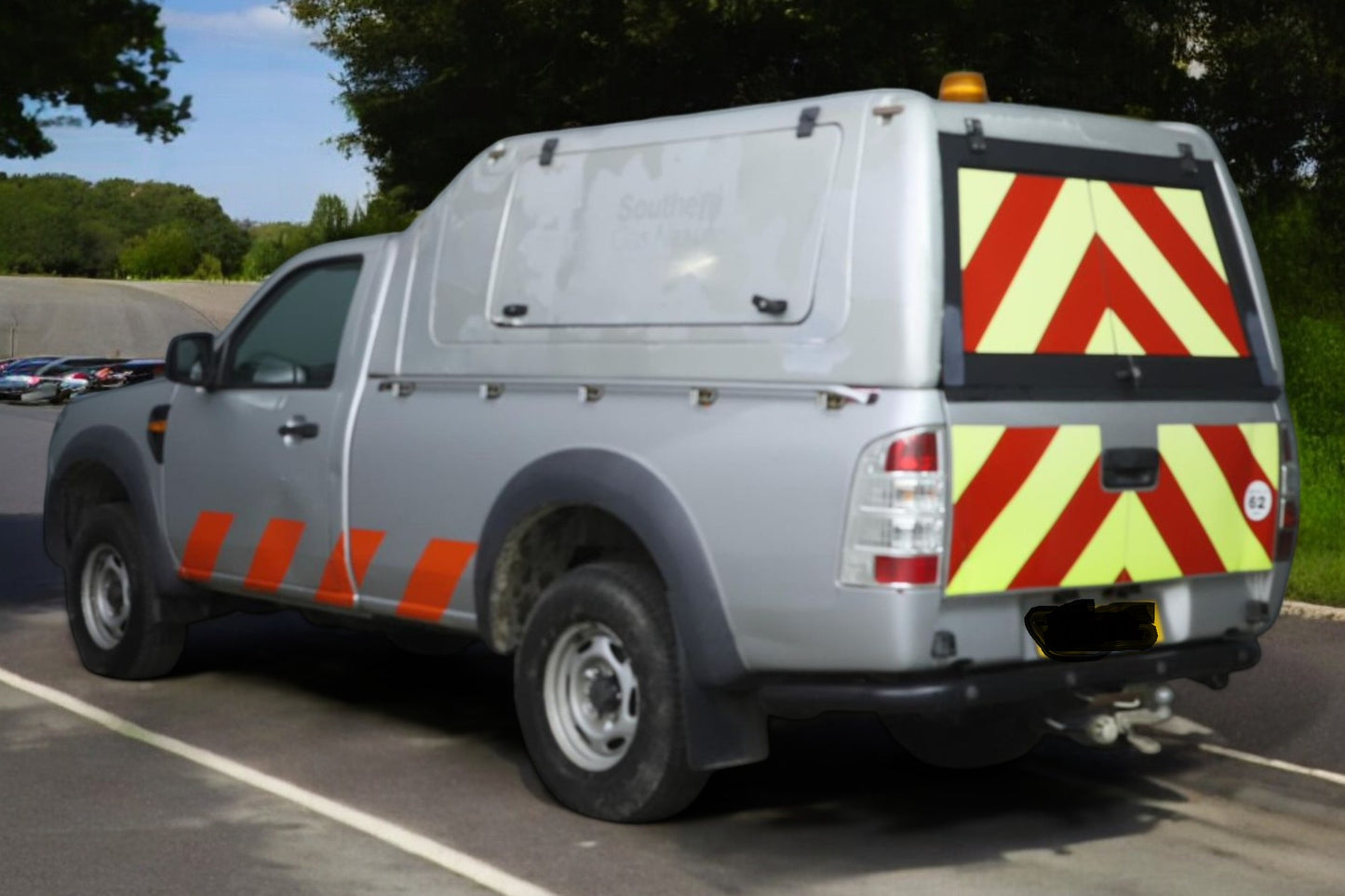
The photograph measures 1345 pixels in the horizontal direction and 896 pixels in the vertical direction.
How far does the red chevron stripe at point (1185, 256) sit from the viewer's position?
6543 millimetres

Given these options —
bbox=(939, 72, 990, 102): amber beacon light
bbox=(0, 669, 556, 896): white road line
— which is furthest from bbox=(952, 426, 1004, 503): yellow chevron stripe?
bbox=(0, 669, 556, 896): white road line

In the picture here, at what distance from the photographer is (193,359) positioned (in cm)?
868

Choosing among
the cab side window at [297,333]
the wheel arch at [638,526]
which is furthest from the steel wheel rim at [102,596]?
the wheel arch at [638,526]

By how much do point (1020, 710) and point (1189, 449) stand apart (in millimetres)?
941

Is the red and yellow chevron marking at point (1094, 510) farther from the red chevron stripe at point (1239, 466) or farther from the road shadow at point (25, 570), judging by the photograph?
the road shadow at point (25, 570)

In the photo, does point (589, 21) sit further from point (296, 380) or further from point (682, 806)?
point (682, 806)

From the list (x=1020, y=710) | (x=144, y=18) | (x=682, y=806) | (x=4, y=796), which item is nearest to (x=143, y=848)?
(x=4, y=796)

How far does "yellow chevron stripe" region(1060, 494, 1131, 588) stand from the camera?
242 inches

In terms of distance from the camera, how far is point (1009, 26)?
2364 cm

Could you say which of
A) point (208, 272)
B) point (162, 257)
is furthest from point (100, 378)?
point (162, 257)

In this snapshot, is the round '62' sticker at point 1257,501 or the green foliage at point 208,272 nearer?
the round '62' sticker at point 1257,501

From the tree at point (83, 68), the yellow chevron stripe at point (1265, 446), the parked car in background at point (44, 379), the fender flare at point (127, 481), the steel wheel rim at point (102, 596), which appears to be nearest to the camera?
the yellow chevron stripe at point (1265, 446)

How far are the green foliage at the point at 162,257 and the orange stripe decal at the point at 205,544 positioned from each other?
159m

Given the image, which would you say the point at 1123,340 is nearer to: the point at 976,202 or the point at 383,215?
the point at 976,202
